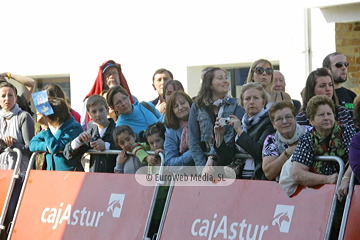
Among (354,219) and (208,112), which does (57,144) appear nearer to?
(208,112)

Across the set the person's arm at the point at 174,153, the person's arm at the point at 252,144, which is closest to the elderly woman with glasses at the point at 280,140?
the person's arm at the point at 252,144

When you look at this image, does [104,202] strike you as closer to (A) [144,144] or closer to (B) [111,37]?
(A) [144,144]

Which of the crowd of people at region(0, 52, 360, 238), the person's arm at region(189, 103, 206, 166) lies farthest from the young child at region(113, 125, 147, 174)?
the person's arm at region(189, 103, 206, 166)

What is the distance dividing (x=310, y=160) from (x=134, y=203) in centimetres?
196

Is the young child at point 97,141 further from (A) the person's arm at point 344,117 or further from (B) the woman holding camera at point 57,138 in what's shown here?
(A) the person's arm at point 344,117

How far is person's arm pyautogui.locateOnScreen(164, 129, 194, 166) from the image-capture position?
19.8 feet

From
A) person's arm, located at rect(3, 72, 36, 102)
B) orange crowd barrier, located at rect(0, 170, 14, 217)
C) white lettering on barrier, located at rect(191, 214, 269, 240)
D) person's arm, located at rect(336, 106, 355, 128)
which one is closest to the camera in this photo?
white lettering on barrier, located at rect(191, 214, 269, 240)

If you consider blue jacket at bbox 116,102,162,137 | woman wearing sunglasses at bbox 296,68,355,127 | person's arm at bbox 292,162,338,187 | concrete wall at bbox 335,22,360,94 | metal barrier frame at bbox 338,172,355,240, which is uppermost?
concrete wall at bbox 335,22,360,94

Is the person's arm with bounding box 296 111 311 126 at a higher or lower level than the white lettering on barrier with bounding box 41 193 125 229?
higher

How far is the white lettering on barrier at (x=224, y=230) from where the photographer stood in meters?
5.26

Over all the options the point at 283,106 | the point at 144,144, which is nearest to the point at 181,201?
the point at 144,144

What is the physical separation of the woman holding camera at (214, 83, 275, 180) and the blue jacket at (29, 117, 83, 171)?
2.07 m

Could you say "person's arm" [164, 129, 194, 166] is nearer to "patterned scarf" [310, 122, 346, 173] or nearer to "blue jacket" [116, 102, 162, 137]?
"blue jacket" [116, 102, 162, 137]

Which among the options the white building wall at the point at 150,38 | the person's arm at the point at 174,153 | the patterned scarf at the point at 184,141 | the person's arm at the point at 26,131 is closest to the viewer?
the person's arm at the point at 174,153
